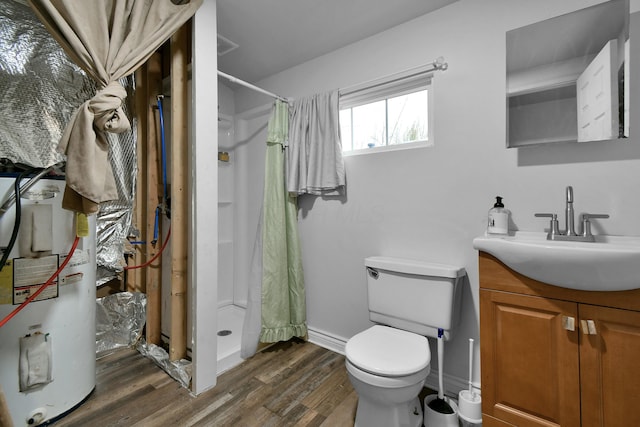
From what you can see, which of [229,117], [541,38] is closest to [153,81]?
[229,117]

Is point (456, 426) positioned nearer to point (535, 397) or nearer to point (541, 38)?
point (535, 397)

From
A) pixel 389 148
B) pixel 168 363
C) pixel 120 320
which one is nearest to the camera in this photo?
pixel 168 363

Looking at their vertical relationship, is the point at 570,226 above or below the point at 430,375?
above

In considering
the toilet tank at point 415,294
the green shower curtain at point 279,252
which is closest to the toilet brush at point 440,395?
the toilet tank at point 415,294

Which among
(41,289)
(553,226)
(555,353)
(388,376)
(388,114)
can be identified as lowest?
(388,376)

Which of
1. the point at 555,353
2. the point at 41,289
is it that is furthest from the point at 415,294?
the point at 41,289

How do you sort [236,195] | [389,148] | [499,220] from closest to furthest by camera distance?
1. [499,220]
2. [389,148]
3. [236,195]

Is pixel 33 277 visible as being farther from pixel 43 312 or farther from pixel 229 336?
pixel 229 336

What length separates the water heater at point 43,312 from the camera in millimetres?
1208

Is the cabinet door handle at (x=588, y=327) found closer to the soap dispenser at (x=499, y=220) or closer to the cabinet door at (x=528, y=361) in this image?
the cabinet door at (x=528, y=361)

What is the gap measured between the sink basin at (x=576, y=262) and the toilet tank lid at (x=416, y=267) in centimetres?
29

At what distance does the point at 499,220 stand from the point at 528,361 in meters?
0.61

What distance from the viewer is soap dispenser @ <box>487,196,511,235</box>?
53.3 inches

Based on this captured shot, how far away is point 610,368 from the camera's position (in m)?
0.99
